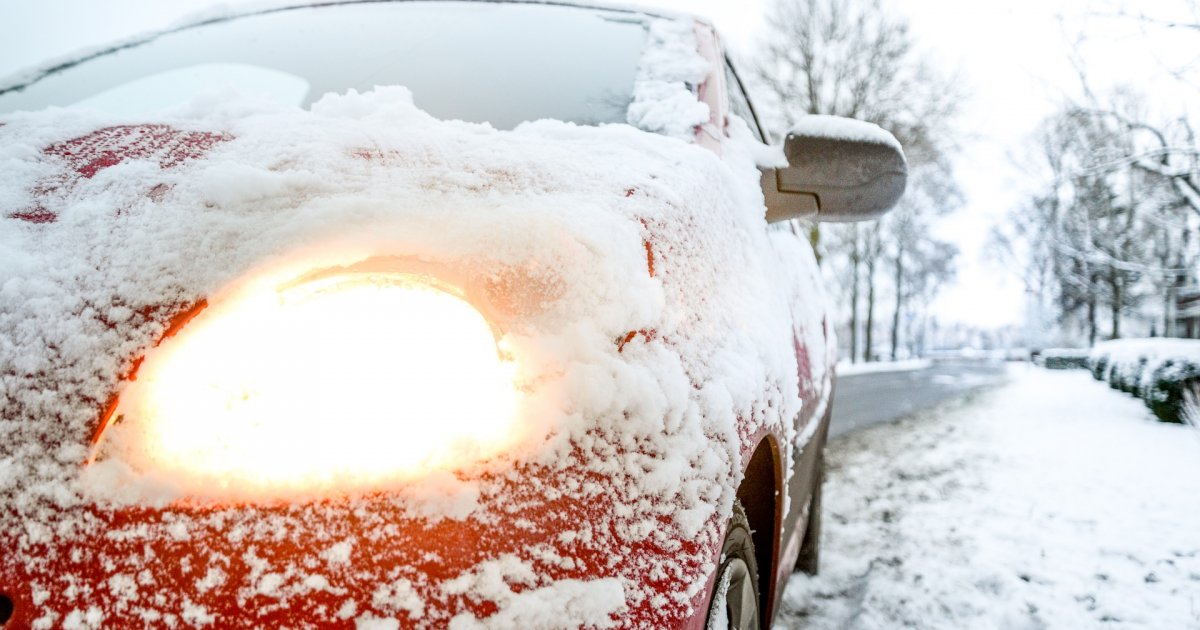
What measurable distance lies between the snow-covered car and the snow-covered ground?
5.89ft

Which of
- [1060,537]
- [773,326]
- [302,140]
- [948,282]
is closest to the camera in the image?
[302,140]

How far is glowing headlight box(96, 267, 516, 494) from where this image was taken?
75 centimetres

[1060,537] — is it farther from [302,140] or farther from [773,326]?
[302,140]

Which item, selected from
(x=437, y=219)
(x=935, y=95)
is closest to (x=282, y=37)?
(x=437, y=219)

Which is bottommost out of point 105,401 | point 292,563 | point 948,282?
point 948,282

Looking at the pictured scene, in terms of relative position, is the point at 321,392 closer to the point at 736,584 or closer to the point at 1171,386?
the point at 736,584

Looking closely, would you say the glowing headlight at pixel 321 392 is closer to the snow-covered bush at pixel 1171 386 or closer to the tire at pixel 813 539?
the tire at pixel 813 539

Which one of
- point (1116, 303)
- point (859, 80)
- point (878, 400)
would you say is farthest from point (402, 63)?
point (1116, 303)

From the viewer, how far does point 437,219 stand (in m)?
0.94

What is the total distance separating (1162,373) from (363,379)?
9.86 metres

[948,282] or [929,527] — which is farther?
[948,282]

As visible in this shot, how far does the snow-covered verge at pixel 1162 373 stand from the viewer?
25.3 ft

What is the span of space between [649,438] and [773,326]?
65cm

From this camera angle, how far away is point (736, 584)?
1285mm
